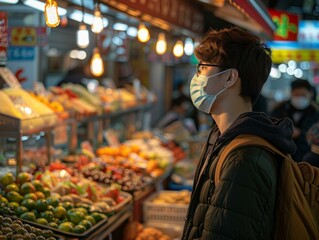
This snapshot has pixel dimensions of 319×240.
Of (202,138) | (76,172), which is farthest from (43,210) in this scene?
(202,138)

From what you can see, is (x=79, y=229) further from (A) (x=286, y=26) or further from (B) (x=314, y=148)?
(A) (x=286, y=26)

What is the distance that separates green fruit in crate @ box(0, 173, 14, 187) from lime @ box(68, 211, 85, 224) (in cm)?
54

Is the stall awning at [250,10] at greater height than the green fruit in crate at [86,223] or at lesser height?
greater

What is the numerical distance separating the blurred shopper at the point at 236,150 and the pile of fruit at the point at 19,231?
1.00 m

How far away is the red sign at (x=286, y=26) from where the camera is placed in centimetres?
1185

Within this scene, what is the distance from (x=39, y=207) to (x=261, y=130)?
2.04 m

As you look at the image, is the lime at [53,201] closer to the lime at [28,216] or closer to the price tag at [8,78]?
the lime at [28,216]

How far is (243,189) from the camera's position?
2777mm

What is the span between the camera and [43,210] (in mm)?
4348

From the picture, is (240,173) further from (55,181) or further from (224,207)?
(55,181)

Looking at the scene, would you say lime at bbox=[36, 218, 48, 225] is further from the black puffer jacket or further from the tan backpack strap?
the tan backpack strap

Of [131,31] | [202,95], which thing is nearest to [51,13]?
[202,95]

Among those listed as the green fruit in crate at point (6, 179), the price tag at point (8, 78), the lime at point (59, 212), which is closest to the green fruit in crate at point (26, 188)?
the green fruit in crate at point (6, 179)

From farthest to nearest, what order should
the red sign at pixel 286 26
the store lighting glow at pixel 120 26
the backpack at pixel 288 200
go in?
the red sign at pixel 286 26 < the store lighting glow at pixel 120 26 < the backpack at pixel 288 200
